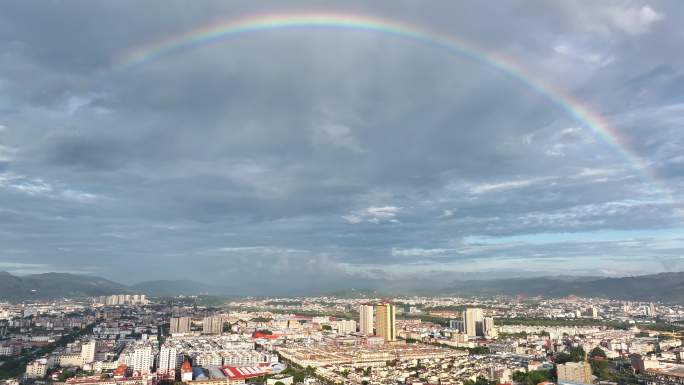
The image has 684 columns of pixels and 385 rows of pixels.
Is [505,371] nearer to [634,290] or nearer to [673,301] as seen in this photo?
[673,301]

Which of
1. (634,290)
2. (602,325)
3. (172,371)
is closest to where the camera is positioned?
(172,371)

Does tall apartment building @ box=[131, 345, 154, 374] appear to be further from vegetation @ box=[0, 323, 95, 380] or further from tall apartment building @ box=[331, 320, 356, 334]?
tall apartment building @ box=[331, 320, 356, 334]

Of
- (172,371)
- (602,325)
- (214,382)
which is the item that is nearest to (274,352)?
(172,371)

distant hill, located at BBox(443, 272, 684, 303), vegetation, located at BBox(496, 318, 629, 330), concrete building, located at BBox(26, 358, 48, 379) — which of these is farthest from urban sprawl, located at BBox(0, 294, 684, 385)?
distant hill, located at BBox(443, 272, 684, 303)

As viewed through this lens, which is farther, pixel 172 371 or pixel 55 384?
pixel 172 371

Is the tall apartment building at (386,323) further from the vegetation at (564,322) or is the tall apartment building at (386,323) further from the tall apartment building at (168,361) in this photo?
the tall apartment building at (168,361)

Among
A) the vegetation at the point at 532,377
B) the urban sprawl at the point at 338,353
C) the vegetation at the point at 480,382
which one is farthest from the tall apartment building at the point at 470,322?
the vegetation at the point at 480,382

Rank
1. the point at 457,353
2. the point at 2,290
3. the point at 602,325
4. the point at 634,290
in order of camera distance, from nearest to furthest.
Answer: the point at 457,353 → the point at 602,325 → the point at 2,290 → the point at 634,290
